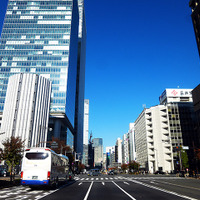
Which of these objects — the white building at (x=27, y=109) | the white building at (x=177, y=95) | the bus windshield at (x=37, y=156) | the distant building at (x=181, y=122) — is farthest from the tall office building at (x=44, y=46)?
the bus windshield at (x=37, y=156)

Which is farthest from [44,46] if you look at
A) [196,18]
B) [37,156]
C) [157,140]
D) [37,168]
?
[37,168]

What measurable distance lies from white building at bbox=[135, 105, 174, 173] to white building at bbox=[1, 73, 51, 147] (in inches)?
1926

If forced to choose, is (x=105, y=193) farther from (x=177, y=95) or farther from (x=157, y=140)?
(x=177, y=95)

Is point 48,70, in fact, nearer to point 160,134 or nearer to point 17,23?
point 17,23

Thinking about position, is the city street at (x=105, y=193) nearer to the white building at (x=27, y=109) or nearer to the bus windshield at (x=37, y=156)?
the bus windshield at (x=37, y=156)

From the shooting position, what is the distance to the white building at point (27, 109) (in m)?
71.6

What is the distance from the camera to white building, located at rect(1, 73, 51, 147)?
71.6 m

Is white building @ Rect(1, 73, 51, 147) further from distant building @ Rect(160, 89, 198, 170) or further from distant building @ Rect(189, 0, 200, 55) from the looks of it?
distant building @ Rect(189, 0, 200, 55)

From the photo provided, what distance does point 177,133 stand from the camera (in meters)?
85.2

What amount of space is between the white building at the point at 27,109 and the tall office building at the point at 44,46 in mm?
5504

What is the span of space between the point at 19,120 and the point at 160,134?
62531 mm

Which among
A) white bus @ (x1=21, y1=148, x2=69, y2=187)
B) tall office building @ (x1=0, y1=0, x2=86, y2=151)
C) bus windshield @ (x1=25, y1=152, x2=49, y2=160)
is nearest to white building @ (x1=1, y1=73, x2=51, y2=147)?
tall office building @ (x1=0, y1=0, x2=86, y2=151)

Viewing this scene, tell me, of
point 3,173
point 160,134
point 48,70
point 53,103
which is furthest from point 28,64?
point 160,134

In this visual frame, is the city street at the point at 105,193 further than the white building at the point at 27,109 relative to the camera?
No
